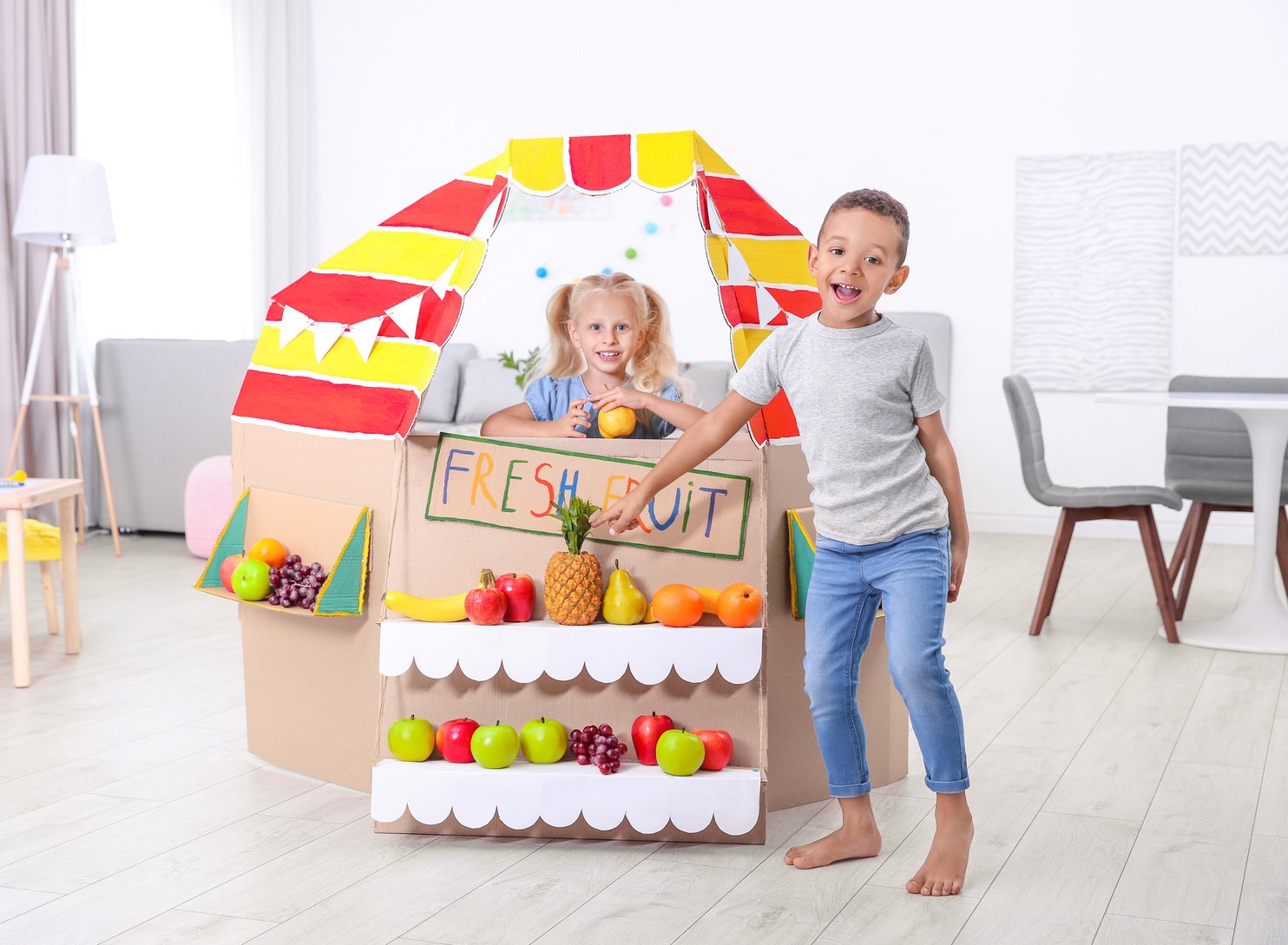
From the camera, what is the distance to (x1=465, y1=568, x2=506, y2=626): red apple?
2086 millimetres

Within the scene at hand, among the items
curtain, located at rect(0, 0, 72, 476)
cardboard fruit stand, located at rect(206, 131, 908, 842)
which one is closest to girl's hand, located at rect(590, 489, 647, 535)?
cardboard fruit stand, located at rect(206, 131, 908, 842)

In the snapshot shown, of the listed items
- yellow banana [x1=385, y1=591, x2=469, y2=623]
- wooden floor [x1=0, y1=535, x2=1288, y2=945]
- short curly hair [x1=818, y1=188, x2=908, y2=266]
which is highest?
short curly hair [x1=818, y1=188, x2=908, y2=266]

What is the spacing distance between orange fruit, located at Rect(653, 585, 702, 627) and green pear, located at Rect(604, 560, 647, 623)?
0.09 feet

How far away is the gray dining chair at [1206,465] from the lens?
4.04 metres

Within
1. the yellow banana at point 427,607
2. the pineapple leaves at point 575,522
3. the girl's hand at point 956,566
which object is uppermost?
the pineapple leaves at point 575,522

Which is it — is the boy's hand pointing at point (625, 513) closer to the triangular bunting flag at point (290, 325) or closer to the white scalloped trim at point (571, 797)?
the white scalloped trim at point (571, 797)

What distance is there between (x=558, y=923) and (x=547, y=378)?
1.09 meters

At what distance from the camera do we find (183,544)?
5.35 metres

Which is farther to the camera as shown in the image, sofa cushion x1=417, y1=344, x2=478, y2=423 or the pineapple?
sofa cushion x1=417, y1=344, x2=478, y2=423

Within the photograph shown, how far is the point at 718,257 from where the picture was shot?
2.25 m

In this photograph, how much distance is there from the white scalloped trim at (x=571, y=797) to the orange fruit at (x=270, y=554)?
0.51 meters

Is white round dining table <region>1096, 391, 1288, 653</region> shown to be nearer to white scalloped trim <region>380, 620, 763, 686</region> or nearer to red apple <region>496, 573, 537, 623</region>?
white scalloped trim <region>380, 620, 763, 686</region>

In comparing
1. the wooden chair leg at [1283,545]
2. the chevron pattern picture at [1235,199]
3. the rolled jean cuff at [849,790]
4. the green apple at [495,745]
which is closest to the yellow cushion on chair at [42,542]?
the green apple at [495,745]

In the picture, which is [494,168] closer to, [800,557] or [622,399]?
[622,399]
